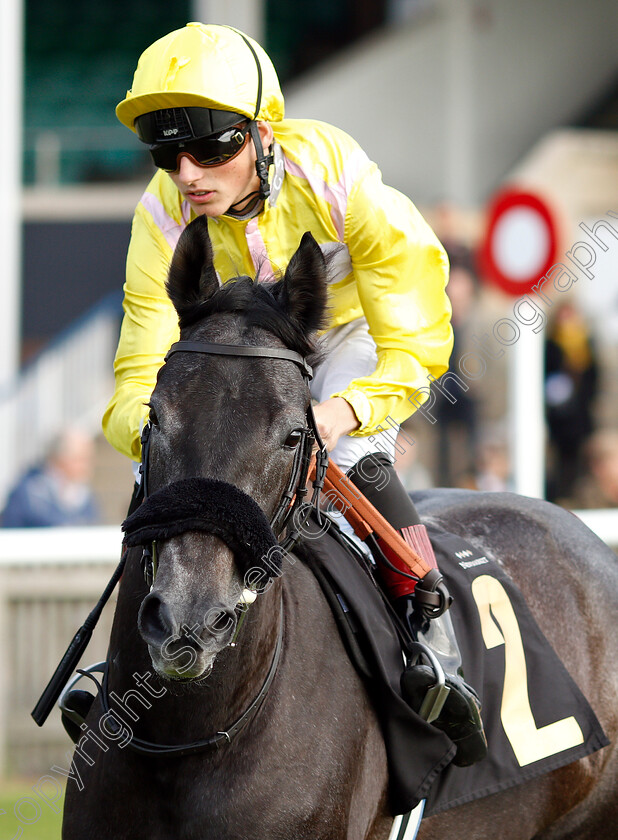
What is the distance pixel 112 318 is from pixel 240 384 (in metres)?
9.44

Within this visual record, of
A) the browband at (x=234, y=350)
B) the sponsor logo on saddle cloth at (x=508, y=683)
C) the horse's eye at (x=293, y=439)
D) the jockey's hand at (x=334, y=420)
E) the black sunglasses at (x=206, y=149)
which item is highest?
the black sunglasses at (x=206, y=149)

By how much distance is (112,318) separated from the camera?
1180 cm

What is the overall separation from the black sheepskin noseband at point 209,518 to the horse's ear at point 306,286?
60 cm

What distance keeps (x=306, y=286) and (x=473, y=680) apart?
1.31 m

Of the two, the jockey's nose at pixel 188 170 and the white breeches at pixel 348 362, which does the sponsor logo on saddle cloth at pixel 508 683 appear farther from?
the jockey's nose at pixel 188 170

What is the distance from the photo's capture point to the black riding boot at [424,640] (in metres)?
3.05

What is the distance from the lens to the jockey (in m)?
2.98

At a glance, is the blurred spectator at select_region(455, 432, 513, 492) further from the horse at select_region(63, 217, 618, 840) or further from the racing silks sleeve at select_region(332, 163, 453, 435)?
the horse at select_region(63, 217, 618, 840)

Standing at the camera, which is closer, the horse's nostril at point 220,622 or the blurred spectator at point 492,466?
the horse's nostril at point 220,622

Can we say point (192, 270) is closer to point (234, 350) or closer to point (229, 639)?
point (234, 350)

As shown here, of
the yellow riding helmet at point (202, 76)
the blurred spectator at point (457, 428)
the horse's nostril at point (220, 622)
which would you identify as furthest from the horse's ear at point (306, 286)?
the blurred spectator at point (457, 428)

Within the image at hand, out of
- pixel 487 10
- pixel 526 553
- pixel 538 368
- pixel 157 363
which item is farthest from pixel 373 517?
pixel 487 10

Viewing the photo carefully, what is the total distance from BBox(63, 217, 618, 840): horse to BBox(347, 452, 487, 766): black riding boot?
17 centimetres

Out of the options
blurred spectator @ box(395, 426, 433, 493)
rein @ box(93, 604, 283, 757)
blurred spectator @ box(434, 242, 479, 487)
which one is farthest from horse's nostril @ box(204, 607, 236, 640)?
blurred spectator @ box(434, 242, 479, 487)
